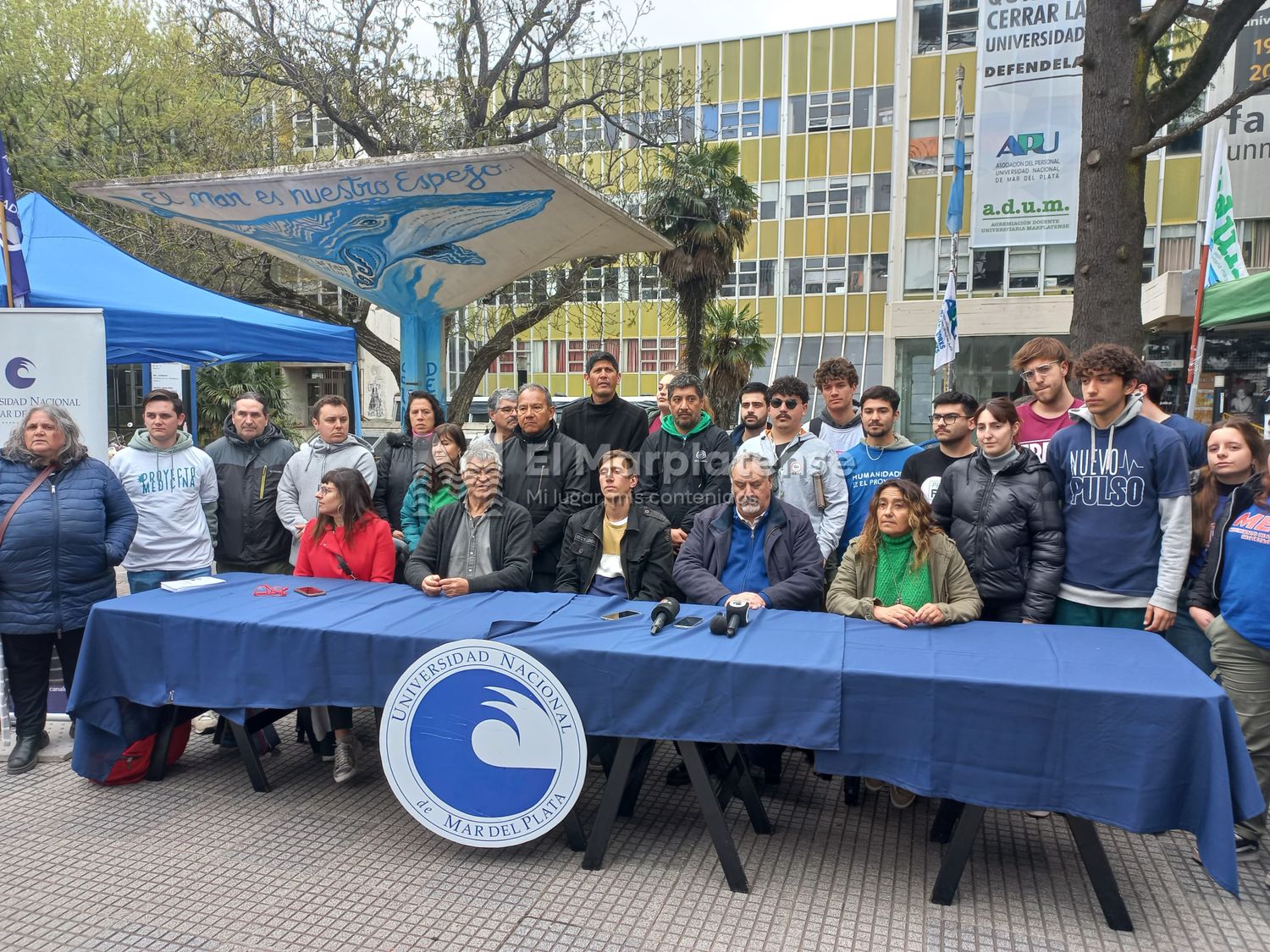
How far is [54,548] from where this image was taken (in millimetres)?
4289

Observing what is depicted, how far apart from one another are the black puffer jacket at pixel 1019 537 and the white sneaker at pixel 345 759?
3.20 m

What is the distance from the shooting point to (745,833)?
11.9ft

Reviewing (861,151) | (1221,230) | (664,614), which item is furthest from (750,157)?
(664,614)

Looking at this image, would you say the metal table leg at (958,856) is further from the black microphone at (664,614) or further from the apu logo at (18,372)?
the apu logo at (18,372)

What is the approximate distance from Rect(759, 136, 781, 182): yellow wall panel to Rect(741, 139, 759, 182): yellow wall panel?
0.21m

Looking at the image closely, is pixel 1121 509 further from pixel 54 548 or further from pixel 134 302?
pixel 134 302

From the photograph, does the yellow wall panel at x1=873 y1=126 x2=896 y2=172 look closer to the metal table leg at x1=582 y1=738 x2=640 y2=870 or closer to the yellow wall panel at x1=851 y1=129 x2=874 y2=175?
the yellow wall panel at x1=851 y1=129 x2=874 y2=175

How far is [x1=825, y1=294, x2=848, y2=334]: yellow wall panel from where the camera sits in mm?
32938

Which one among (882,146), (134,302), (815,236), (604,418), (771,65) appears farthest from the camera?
(771,65)

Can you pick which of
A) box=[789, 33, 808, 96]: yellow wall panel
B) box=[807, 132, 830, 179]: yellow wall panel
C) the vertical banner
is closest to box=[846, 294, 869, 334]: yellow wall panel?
box=[807, 132, 830, 179]: yellow wall panel

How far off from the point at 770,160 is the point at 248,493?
3237cm

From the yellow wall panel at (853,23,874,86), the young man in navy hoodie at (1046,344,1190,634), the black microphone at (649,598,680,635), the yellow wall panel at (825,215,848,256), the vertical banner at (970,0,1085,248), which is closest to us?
the black microphone at (649,598,680,635)

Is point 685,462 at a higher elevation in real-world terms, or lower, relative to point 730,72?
lower

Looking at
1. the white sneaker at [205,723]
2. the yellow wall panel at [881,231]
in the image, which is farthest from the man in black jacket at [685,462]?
the yellow wall panel at [881,231]
